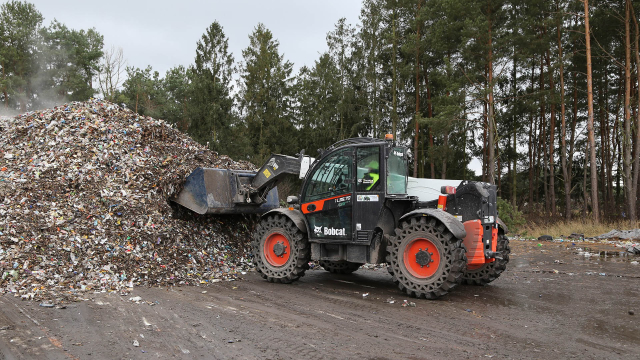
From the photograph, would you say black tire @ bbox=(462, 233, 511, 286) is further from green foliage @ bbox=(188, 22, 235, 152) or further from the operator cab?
green foliage @ bbox=(188, 22, 235, 152)

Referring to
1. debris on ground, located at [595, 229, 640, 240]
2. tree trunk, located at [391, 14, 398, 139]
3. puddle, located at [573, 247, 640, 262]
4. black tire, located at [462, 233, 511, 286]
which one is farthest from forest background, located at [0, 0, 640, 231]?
black tire, located at [462, 233, 511, 286]

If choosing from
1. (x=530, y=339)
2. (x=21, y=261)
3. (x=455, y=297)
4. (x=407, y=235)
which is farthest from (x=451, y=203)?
(x=21, y=261)

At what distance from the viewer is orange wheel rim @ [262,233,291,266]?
295 inches

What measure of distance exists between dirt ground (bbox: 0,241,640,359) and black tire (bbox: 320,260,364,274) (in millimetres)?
883

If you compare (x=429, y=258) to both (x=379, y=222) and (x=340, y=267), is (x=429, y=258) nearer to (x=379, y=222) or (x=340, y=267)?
(x=379, y=222)

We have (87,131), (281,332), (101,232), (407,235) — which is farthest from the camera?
(87,131)

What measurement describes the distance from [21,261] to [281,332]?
448 cm

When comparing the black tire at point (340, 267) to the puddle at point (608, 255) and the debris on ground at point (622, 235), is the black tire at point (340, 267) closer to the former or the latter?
the puddle at point (608, 255)

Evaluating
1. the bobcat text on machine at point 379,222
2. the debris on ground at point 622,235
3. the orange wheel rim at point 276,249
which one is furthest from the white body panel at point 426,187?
the debris on ground at point 622,235

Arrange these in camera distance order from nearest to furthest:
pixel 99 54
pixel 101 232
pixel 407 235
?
pixel 407 235, pixel 101 232, pixel 99 54

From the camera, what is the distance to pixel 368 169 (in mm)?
6645

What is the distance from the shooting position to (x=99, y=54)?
34812 mm

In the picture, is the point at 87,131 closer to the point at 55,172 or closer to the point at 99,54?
the point at 55,172

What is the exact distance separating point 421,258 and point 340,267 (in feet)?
8.33
